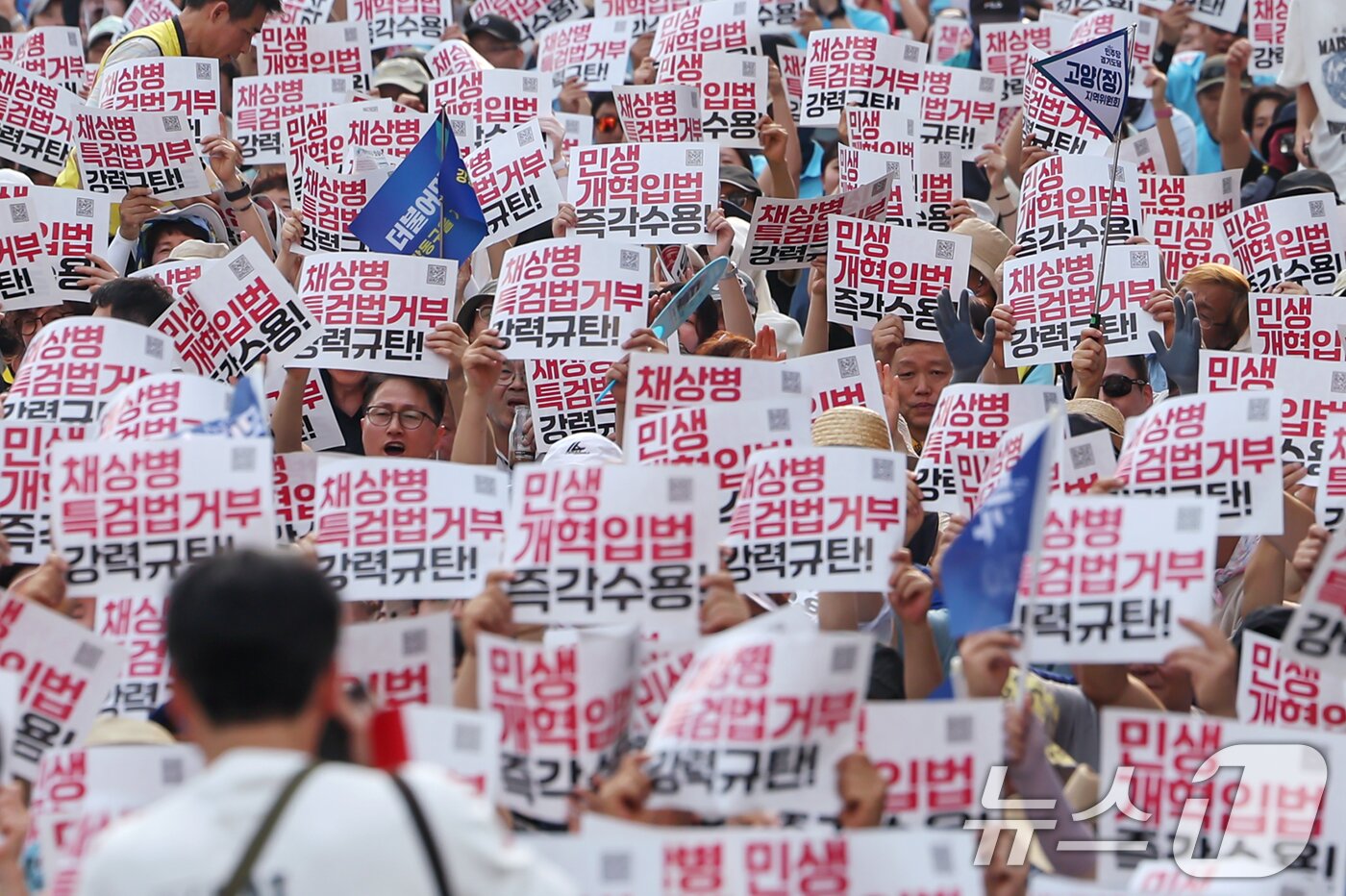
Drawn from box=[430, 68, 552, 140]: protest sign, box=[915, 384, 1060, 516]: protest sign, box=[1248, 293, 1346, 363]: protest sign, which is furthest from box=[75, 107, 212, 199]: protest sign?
box=[1248, 293, 1346, 363]: protest sign

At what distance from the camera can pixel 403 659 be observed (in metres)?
4.93

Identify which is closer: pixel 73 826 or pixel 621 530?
pixel 73 826

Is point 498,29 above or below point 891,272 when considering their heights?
above

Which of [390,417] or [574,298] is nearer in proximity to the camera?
[390,417]

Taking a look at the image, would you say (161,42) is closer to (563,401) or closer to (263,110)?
(263,110)

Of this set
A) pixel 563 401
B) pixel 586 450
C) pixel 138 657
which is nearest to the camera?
pixel 138 657

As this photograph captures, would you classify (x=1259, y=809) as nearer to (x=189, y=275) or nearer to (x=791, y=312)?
(x=189, y=275)

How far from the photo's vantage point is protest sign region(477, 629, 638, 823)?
15.4ft

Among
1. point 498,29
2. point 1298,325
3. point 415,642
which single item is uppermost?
point 498,29

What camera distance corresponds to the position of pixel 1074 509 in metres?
5.30

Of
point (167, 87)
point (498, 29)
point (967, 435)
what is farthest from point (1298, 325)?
point (498, 29)

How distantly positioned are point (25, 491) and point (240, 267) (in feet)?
4.23

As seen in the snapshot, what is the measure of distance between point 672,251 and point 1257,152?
437 centimetres

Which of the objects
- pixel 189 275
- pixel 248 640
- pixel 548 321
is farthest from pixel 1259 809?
pixel 189 275
